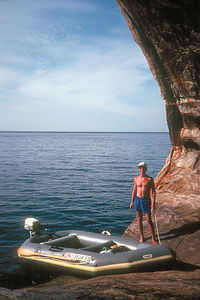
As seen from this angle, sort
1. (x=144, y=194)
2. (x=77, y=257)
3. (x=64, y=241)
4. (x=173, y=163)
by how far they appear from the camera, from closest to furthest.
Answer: (x=77, y=257) < (x=144, y=194) < (x=64, y=241) < (x=173, y=163)

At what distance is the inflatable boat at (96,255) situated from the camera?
615 centimetres

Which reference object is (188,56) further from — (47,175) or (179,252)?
(47,175)

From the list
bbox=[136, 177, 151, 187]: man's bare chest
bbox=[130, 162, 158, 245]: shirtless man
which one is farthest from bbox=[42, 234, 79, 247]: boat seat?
bbox=[136, 177, 151, 187]: man's bare chest

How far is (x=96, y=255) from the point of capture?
21.0 ft

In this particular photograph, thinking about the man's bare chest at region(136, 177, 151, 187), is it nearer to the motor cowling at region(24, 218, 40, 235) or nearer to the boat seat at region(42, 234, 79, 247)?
the boat seat at region(42, 234, 79, 247)

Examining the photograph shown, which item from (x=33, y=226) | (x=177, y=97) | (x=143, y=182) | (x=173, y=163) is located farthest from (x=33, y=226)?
(x=177, y=97)

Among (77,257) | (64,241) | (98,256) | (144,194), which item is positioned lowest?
(64,241)

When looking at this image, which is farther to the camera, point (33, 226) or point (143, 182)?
point (33, 226)

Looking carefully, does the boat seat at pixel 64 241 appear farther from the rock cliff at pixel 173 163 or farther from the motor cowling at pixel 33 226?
the rock cliff at pixel 173 163

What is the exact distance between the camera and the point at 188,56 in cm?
823

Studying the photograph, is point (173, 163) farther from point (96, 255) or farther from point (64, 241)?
point (96, 255)

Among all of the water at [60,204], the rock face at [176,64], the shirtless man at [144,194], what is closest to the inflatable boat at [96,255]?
the shirtless man at [144,194]

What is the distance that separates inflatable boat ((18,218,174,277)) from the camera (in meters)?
6.15

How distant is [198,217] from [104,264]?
4183mm
